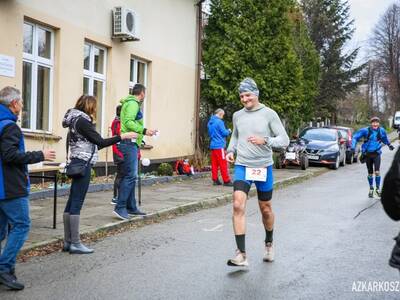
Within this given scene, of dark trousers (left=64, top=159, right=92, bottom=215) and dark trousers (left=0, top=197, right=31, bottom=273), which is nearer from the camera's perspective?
dark trousers (left=0, top=197, right=31, bottom=273)

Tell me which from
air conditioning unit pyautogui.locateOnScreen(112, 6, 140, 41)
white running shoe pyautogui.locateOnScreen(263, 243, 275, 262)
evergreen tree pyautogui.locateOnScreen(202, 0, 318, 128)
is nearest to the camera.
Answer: white running shoe pyautogui.locateOnScreen(263, 243, 275, 262)

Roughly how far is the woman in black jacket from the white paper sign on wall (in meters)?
4.29

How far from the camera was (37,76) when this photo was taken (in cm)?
1188

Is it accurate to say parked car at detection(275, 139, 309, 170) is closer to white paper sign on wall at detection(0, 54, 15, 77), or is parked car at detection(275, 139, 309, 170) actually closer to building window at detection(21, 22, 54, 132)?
building window at detection(21, 22, 54, 132)

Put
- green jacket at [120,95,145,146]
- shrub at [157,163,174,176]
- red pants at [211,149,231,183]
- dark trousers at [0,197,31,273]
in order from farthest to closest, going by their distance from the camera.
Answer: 1. shrub at [157,163,174,176]
2. red pants at [211,149,231,183]
3. green jacket at [120,95,145,146]
4. dark trousers at [0,197,31,273]

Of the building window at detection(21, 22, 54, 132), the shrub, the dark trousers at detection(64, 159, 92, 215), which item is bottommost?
the shrub

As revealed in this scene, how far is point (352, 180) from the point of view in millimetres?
18047

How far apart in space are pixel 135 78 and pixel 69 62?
11.0 ft

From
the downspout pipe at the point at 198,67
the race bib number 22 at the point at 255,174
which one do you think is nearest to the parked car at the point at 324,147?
the downspout pipe at the point at 198,67

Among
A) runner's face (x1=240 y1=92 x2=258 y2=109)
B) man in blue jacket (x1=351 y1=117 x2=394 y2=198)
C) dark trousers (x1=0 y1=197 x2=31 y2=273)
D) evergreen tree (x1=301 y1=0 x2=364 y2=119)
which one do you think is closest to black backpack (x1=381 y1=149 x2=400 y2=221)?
runner's face (x1=240 y1=92 x2=258 y2=109)

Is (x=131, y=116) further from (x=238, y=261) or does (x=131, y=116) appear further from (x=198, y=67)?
(x=198, y=67)

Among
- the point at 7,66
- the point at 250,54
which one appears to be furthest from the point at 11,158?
the point at 250,54

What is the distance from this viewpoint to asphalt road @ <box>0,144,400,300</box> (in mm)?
5387

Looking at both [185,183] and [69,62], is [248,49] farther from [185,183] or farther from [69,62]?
[69,62]
